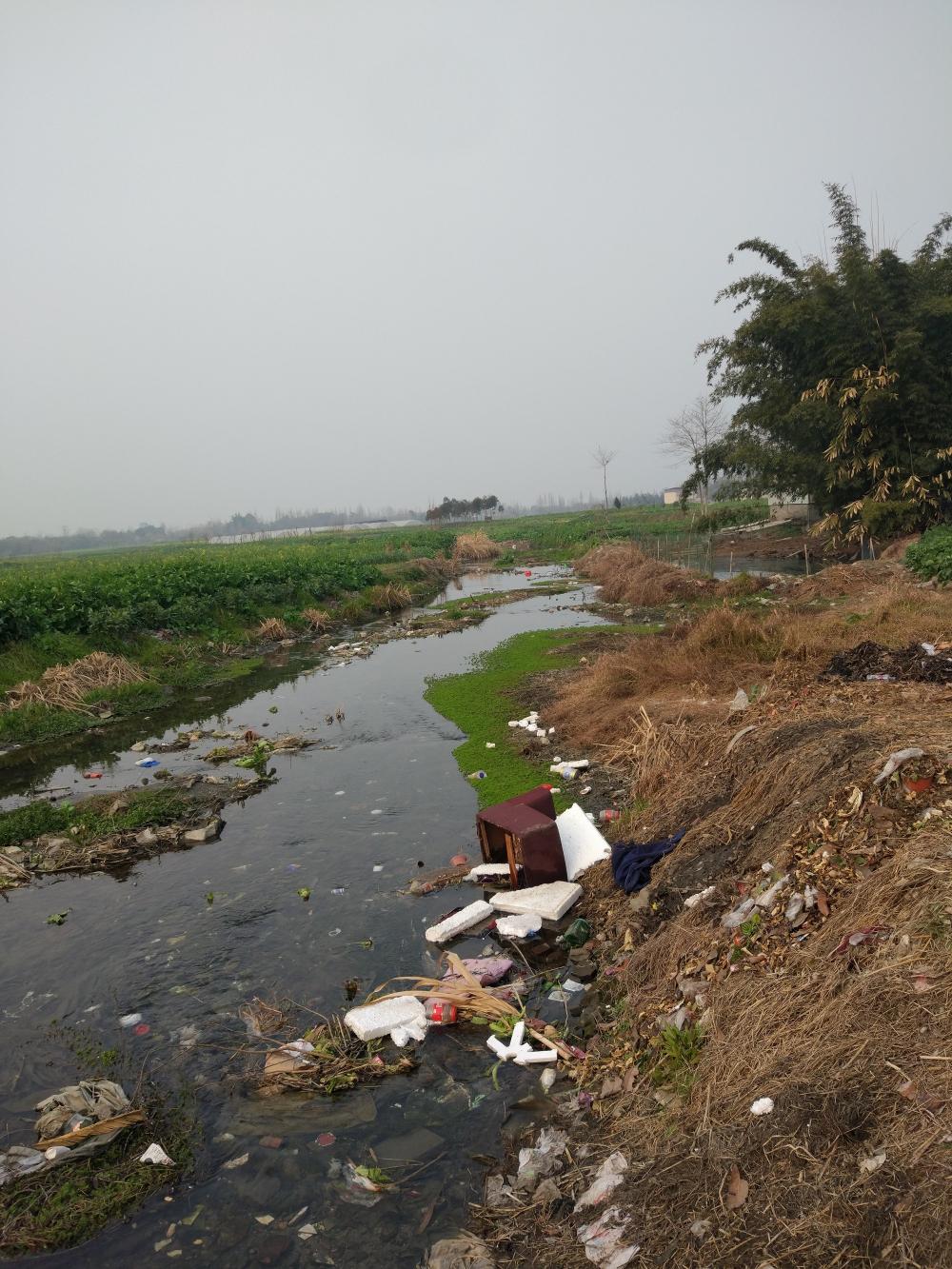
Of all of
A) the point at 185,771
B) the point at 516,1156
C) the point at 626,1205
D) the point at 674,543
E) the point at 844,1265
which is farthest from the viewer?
the point at 674,543

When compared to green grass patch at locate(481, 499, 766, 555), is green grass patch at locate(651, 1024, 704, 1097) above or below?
below

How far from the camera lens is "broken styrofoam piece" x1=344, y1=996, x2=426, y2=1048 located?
430 centimetres

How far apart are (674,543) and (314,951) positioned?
92.3ft

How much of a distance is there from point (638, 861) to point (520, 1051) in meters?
1.63

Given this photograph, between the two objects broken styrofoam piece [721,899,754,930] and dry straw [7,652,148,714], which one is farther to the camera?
dry straw [7,652,148,714]

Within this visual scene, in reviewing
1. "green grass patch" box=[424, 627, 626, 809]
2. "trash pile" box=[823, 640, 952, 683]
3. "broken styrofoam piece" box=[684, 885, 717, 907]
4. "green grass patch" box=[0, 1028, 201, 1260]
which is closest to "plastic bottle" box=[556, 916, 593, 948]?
"broken styrofoam piece" box=[684, 885, 717, 907]

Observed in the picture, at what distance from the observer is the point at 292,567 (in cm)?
2419

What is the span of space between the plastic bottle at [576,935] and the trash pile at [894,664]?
379cm

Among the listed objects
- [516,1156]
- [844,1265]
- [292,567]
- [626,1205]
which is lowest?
[516,1156]

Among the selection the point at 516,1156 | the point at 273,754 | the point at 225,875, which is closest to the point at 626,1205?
the point at 516,1156

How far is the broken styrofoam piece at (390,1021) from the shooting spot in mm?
4301

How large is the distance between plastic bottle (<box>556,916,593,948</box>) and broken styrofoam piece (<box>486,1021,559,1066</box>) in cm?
92

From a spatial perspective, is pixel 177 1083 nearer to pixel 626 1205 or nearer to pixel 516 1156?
pixel 516 1156

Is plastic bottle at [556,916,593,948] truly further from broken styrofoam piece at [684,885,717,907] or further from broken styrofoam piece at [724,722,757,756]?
broken styrofoam piece at [724,722,757,756]
